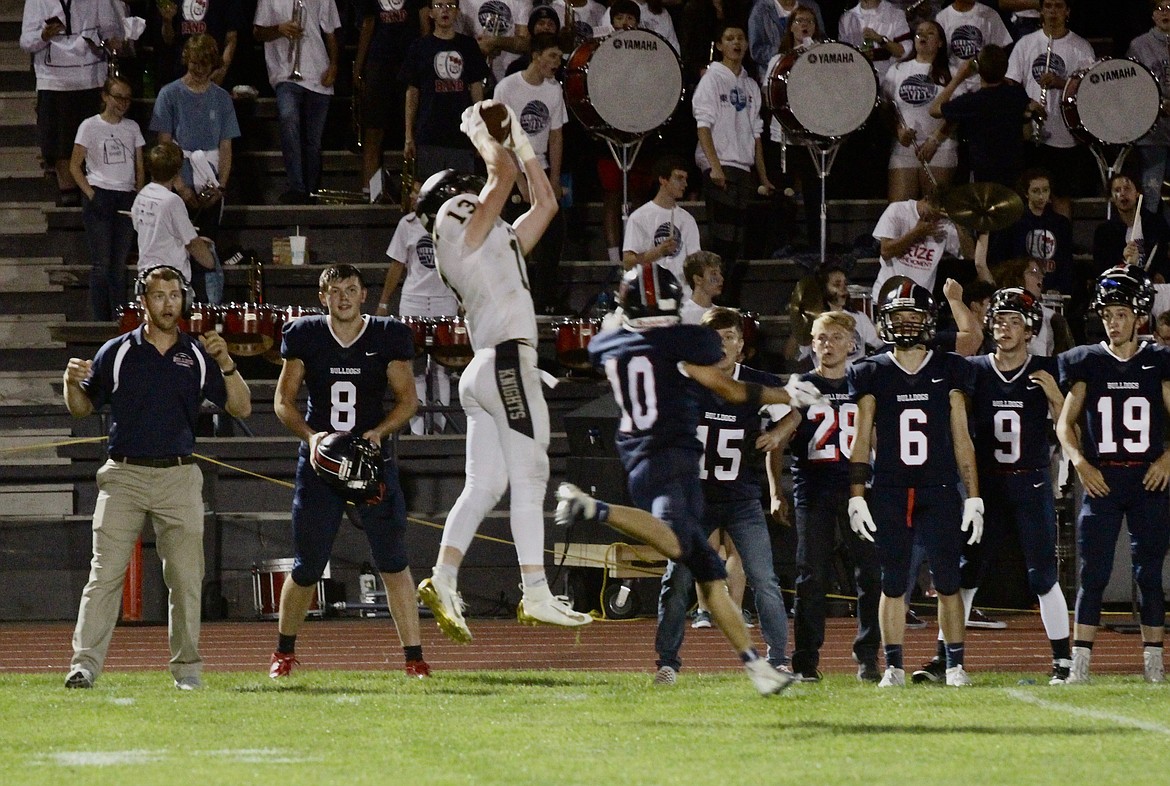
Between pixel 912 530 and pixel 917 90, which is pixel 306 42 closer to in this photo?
pixel 917 90

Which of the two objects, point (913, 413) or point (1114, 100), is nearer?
point (913, 413)

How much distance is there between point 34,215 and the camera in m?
15.7

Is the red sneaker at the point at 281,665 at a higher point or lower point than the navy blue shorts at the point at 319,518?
lower

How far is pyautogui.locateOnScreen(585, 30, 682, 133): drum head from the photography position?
13281mm

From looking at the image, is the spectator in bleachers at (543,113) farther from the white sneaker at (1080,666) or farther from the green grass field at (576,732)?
the white sneaker at (1080,666)

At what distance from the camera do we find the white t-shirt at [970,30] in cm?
1483

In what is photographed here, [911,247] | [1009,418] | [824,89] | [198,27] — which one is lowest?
[1009,418]

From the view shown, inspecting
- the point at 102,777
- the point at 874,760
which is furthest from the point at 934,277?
the point at 102,777

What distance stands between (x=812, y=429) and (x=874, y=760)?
2797 mm

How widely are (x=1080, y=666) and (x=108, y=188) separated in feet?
28.9

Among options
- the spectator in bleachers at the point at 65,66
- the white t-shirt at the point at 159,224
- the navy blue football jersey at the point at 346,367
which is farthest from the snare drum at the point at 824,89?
the spectator in bleachers at the point at 65,66

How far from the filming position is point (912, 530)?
8242 millimetres

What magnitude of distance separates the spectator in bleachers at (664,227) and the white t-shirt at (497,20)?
241cm

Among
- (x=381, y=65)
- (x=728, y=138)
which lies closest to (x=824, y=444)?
(x=728, y=138)
